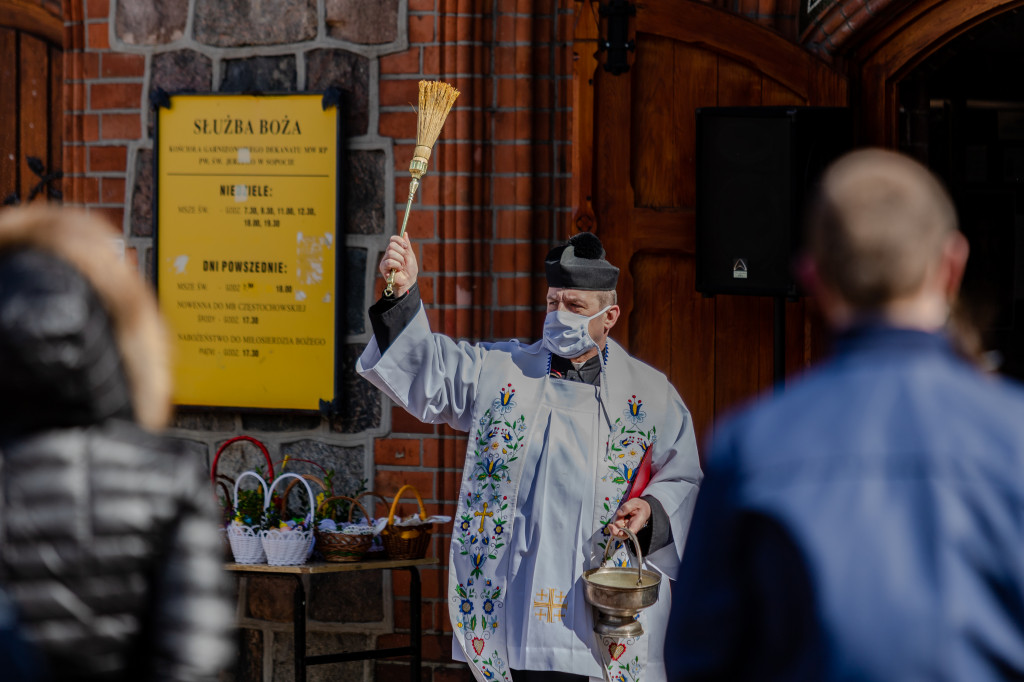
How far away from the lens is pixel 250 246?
4.37 m

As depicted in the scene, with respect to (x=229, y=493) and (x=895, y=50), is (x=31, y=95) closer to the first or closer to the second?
(x=229, y=493)

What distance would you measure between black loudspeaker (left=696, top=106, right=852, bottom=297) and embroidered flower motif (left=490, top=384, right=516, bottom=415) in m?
0.96

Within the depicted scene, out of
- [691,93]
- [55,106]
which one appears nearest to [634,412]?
[691,93]

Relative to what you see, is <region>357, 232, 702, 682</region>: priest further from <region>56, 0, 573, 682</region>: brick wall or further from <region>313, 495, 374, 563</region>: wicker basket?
<region>56, 0, 573, 682</region>: brick wall

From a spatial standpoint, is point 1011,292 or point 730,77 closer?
point 730,77

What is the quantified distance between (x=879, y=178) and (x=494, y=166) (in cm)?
295

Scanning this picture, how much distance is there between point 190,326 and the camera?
14.6ft

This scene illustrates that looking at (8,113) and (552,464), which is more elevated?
(8,113)

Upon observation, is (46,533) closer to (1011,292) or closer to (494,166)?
(494,166)

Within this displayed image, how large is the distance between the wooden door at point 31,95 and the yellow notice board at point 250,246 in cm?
75

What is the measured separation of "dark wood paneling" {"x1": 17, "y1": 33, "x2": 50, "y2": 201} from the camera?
16.0 ft

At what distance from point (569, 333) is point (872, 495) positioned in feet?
7.12

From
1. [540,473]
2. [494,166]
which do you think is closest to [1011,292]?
[494,166]

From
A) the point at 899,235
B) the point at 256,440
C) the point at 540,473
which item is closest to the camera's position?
the point at 899,235
